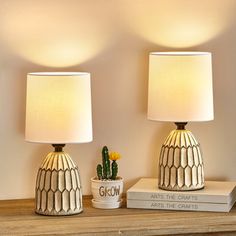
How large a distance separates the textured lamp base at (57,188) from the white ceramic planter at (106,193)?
0.08 metres

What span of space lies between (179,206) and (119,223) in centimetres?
24

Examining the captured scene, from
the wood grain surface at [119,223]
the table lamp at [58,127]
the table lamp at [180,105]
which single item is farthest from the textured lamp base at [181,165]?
the table lamp at [58,127]

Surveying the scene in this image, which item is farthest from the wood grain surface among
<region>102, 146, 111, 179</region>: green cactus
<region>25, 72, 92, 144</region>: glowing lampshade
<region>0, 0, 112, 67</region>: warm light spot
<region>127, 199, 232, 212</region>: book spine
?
<region>0, 0, 112, 67</region>: warm light spot

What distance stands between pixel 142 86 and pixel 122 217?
1.64 feet

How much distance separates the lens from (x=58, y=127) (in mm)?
2035

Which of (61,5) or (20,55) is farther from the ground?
(61,5)

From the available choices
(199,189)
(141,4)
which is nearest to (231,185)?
(199,189)

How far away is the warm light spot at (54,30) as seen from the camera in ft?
7.24

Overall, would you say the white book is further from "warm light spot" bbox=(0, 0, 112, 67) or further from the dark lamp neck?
"warm light spot" bbox=(0, 0, 112, 67)

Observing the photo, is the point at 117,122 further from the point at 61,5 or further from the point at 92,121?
the point at 61,5

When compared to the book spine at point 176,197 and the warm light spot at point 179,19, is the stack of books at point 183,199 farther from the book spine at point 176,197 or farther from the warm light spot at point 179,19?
the warm light spot at point 179,19

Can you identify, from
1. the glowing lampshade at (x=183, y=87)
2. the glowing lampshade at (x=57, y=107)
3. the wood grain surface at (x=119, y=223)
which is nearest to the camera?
the wood grain surface at (x=119, y=223)

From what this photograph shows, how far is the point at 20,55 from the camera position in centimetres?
222

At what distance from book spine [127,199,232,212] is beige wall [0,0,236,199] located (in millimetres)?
220
